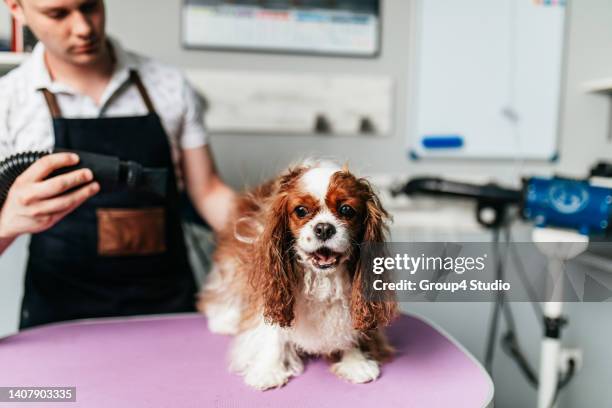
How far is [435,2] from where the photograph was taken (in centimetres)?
140

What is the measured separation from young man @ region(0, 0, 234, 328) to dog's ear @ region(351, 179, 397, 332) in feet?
1.44

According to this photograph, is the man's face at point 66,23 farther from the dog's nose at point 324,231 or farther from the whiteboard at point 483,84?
the whiteboard at point 483,84

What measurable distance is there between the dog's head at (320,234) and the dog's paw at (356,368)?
0.35ft

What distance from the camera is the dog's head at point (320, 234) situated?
559 millimetres

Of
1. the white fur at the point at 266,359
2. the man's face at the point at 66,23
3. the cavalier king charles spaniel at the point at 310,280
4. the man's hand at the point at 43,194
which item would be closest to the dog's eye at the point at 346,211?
the cavalier king charles spaniel at the point at 310,280

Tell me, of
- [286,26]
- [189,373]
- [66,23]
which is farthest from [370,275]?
[286,26]

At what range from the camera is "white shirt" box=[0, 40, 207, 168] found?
28.2 inches

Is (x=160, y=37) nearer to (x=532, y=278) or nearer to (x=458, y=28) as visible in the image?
(x=458, y=28)

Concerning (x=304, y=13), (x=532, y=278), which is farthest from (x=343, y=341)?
(x=304, y=13)

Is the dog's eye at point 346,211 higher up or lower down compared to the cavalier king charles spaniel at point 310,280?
higher up

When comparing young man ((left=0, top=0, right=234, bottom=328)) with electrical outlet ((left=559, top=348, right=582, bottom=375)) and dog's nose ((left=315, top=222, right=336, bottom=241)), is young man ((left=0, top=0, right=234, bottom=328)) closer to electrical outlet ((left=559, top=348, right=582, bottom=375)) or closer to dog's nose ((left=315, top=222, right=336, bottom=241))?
dog's nose ((left=315, top=222, right=336, bottom=241))

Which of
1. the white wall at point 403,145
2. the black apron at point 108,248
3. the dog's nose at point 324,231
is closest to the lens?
the dog's nose at point 324,231

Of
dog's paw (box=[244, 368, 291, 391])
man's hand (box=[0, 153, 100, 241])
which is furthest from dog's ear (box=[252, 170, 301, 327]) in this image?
man's hand (box=[0, 153, 100, 241])

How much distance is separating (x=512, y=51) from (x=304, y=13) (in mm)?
670
